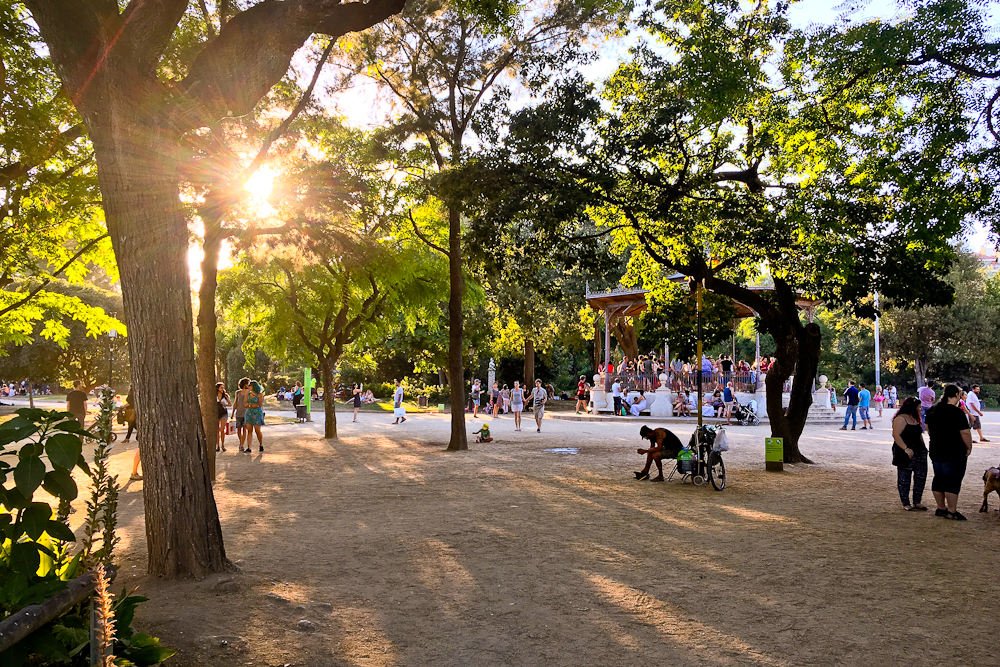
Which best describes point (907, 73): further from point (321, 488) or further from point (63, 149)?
point (63, 149)

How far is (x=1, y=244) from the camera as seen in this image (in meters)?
13.9

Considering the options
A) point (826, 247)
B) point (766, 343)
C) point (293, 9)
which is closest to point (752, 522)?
point (826, 247)

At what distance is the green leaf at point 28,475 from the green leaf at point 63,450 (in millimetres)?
72

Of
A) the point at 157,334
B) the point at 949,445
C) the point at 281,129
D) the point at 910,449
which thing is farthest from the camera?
the point at 281,129

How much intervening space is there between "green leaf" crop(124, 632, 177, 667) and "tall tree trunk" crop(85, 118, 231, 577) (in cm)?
256

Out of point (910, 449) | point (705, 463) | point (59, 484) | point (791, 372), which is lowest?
point (705, 463)

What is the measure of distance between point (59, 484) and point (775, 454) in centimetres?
1309

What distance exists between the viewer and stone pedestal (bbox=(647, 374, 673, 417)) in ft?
106

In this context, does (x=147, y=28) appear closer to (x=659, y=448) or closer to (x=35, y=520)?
(x=35, y=520)

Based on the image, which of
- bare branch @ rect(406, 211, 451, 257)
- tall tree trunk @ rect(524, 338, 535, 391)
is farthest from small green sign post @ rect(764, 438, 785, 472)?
tall tree trunk @ rect(524, 338, 535, 391)

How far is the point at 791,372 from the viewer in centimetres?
1565

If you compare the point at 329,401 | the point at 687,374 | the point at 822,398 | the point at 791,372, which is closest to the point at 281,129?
the point at 329,401

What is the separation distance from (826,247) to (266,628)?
31.5 ft

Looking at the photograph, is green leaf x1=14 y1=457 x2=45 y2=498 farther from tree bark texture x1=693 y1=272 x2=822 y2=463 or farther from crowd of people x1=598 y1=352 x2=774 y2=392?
crowd of people x1=598 y1=352 x2=774 y2=392
